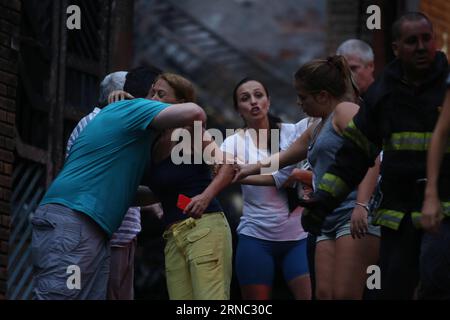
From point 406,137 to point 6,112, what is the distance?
3.83m

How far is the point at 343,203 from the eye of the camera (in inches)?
317

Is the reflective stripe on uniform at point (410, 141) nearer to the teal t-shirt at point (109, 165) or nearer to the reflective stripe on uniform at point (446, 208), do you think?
the reflective stripe on uniform at point (446, 208)

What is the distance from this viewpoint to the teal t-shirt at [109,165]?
24.8 ft

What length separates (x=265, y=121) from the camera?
9.57m

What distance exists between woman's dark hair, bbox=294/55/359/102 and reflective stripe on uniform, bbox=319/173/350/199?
935 mm

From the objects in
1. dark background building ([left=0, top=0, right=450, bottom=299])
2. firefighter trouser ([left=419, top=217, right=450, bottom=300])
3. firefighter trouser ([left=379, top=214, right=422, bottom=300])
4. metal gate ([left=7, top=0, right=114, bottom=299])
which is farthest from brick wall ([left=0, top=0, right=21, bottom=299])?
firefighter trouser ([left=419, top=217, right=450, bottom=300])

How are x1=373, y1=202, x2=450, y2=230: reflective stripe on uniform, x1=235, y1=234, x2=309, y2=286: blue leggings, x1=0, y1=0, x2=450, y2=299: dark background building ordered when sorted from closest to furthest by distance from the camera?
x1=373, y1=202, x2=450, y2=230: reflective stripe on uniform, x1=235, y1=234, x2=309, y2=286: blue leggings, x1=0, y1=0, x2=450, y2=299: dark background building

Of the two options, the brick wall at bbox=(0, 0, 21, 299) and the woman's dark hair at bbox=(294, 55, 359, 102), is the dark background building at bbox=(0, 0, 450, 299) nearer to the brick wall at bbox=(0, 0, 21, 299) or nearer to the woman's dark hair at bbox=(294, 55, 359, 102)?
the brick wall at bbox=(0, 0, 21, 299)

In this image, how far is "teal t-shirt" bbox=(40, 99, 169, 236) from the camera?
24.8 feet

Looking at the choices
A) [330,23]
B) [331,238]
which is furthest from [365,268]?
[330,23]

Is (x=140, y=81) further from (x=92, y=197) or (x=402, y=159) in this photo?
(x=402, y=159)

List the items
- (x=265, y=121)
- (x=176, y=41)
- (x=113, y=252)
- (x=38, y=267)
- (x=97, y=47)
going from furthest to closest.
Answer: (x=176, y=41) → (x=97, y=47) → (x=265, y=121) → (x=113, y=252) → (x=38, y=267)
